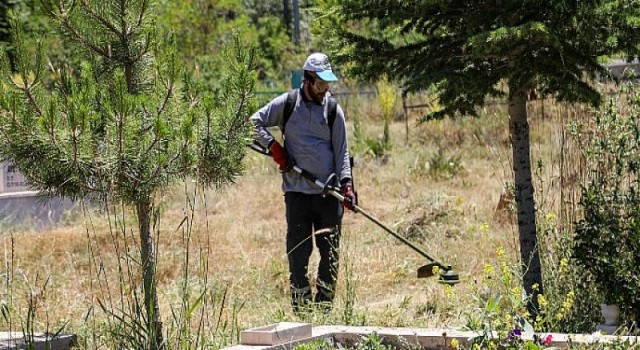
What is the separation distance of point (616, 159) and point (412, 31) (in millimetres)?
1395

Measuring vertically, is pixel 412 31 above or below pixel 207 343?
above

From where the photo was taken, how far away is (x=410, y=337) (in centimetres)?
480

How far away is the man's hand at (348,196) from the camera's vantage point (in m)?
6.94

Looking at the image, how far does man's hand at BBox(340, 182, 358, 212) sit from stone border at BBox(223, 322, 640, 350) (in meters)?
1.93

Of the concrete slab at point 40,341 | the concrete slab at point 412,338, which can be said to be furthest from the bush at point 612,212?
the concrete slab at point 40,341

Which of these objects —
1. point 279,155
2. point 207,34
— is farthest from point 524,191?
point 207,34

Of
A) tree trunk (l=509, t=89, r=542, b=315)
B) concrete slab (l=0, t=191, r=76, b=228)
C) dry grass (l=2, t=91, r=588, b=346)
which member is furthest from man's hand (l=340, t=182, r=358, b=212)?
concrete slab (l=0, t=191, r=76, b=228)

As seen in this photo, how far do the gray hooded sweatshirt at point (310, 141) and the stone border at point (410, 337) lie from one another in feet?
6.85

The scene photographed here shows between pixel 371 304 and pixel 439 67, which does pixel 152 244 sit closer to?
pixel 439 67

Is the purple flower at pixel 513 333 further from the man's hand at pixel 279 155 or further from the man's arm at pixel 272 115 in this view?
the man's arm at pixel 272 115

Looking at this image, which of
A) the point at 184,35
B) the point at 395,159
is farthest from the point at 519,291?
the point at 184,35

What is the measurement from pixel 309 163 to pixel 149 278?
239cm

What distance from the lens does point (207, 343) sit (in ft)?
16.6

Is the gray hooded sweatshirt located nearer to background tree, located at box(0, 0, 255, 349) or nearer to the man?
the man
